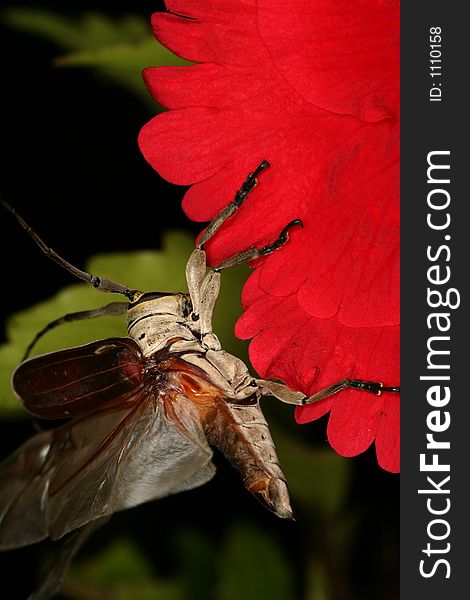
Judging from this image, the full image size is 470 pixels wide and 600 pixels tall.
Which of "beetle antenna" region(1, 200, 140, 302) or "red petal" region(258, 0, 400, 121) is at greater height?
"red petal" region(258, 0, 400, 121)

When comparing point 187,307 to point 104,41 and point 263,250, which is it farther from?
point 104,41

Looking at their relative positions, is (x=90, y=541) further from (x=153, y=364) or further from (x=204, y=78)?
(x=204, y=78)

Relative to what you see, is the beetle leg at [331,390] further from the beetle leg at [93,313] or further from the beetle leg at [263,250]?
the beetle leg at [93,313]

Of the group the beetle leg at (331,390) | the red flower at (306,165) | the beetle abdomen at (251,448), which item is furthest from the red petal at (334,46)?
the beetle abdomen at (251,448)

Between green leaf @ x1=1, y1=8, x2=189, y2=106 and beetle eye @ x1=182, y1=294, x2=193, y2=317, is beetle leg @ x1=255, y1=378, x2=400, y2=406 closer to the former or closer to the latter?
beetle eye @ x1=182, y1=294, x2=193, y2=317

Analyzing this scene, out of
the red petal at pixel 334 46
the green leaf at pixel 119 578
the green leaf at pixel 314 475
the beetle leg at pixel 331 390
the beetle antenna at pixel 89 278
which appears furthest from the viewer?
the green leaf at pixel 119 578

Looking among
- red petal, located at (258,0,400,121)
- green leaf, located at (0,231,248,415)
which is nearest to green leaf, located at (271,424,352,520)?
green leaf, located at (0,231,248,415)
